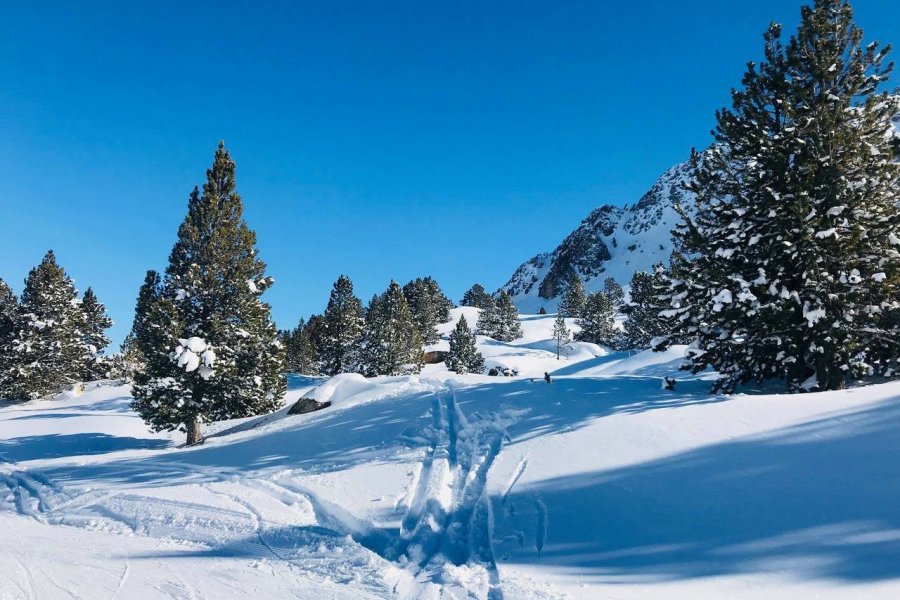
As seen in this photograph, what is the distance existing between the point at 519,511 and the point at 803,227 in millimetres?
9170

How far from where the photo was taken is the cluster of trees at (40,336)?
A: 3884 centimetres

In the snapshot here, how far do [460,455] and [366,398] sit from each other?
9332mm

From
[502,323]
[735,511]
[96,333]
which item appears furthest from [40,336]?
[502,323]

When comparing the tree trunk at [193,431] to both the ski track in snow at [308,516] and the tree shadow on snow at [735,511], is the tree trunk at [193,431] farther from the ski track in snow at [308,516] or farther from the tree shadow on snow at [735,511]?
the tree shadow on snow at [735,511]

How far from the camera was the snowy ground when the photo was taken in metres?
6.07

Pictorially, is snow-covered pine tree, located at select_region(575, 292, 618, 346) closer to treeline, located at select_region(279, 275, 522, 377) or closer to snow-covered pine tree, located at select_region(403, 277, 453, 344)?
snow-covered pine tree, located at select_region(403, 277, 453, 344)

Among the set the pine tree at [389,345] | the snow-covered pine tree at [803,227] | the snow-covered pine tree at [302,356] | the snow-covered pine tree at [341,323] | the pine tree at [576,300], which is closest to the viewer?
the snow-covered pine tree at [803,227]

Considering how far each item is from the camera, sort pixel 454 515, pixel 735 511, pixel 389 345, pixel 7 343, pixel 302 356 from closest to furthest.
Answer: pixel 735 511, pixel 454 515, pixel 7 343, pixel 389 345, pixel 302 356

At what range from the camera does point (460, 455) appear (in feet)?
36.7

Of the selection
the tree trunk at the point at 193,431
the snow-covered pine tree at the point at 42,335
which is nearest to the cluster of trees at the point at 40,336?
the snow-covered pine tree at the point at 42,335

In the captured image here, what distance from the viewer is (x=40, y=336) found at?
39656 millimetres

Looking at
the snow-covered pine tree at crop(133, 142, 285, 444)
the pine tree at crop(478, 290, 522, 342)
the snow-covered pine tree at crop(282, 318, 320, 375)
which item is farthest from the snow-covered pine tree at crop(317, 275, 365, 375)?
the pine tree at crop(478, 290, 522, 342)

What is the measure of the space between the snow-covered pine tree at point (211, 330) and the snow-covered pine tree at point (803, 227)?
1675 cm

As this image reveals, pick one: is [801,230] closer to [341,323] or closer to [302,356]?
[341,323]
